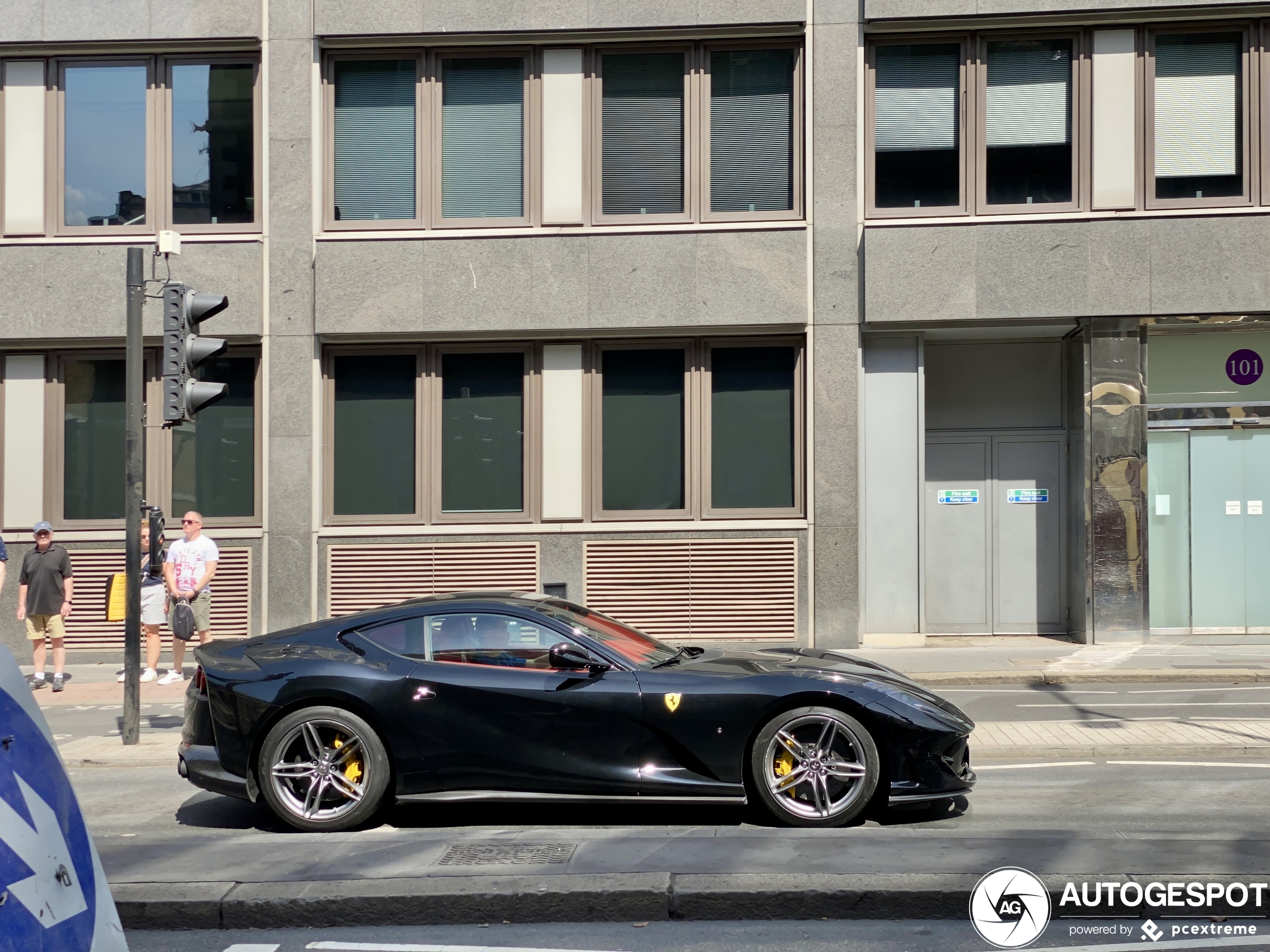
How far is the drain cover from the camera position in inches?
239

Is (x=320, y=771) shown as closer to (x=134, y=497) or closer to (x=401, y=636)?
(x=401, y=636)

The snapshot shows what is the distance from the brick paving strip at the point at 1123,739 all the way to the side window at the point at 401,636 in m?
4.13

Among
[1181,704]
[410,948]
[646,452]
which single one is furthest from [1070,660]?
[410,948]

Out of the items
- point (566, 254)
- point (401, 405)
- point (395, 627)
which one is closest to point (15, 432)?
point (401, 405)

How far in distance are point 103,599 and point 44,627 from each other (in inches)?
89.6

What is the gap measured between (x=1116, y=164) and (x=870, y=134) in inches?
121

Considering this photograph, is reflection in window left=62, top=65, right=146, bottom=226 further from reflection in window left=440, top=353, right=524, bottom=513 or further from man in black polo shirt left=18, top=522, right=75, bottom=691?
man in black polo shirt left=18, top=522, right=75, bottom=691

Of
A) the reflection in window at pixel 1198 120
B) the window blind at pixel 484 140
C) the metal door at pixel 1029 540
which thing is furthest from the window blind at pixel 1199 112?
the window blind at pixel 484 140

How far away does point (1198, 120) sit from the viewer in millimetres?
16094

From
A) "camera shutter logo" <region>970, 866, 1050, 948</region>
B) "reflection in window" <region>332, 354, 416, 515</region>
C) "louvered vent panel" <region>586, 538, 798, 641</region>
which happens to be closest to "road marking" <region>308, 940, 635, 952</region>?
"camera shutter logo" <region>970, 866, 1050, 948</region>

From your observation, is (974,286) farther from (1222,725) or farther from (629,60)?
(1222,725)

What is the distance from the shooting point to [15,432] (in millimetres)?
16859

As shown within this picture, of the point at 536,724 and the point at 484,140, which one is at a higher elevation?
the point at 484,140

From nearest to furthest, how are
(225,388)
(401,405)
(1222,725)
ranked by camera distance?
1. (1222,725)
2. (225,388)
3. (401,405)
